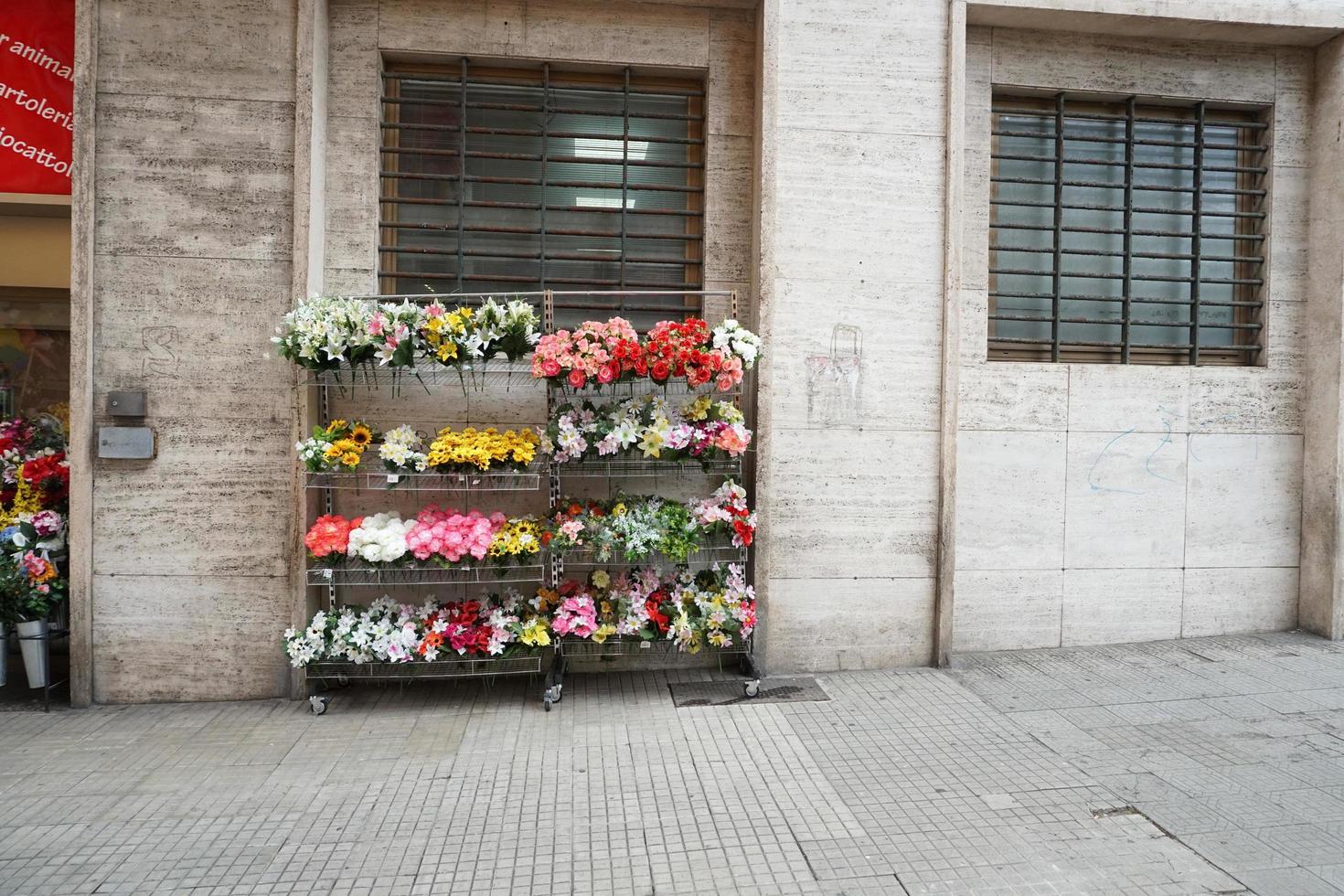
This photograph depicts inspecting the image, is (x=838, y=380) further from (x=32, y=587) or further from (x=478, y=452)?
(x=32, y=587)

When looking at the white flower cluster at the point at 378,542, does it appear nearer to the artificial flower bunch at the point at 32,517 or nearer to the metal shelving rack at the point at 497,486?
the metal shelving rack at the point at 497,486

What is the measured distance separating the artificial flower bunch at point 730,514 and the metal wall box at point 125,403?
12.7 ft

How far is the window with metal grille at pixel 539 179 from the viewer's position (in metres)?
5.75

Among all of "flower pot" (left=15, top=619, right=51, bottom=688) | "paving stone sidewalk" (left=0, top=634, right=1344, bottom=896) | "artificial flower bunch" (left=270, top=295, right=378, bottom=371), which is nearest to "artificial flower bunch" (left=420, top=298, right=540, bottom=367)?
"artificial flower bunch" (left=270, top=295, right=378, bottom=371)

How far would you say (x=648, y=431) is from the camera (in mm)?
4805

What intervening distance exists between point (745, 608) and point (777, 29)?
14.0 feet

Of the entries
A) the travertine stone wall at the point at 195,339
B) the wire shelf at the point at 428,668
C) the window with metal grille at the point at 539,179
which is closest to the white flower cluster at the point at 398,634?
the wire shelf at the point at 428,668

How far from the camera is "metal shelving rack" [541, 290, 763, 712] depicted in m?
5.02

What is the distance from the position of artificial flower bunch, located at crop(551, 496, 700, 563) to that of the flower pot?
3538mm

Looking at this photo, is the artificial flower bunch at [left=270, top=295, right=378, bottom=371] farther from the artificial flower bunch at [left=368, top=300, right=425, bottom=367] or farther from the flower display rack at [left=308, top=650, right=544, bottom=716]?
the flower display rack at [left=308, top=650, right=544, bottom=716]

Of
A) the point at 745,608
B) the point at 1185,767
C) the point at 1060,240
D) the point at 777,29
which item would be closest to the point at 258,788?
the point at 745,608

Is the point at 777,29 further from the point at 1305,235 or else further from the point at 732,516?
the point at 1305,235

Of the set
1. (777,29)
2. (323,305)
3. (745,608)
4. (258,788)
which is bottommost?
(258,788)

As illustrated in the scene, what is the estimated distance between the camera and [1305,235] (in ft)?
21.6
